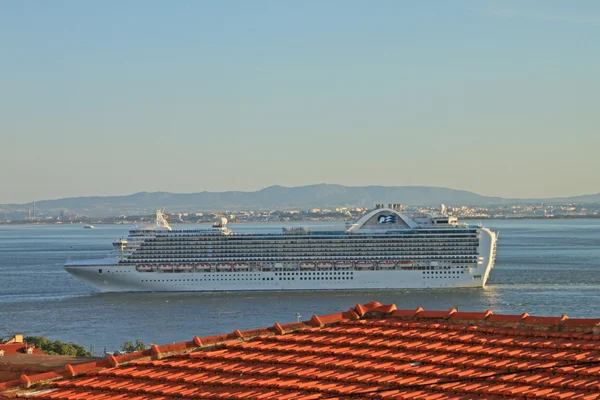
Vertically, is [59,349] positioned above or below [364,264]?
below

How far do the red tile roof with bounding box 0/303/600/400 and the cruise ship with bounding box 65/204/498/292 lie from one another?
43.1 meters

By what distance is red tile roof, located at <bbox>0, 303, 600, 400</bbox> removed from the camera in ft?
30.2

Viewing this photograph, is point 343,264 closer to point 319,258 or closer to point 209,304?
point 319,258

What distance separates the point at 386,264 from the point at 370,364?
45.6 metres

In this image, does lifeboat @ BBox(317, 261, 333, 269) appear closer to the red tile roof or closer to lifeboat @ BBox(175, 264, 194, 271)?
lifeboat @ BBox(175, 264, 194, 271)

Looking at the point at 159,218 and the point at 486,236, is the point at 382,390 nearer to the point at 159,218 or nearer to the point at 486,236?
the point at 486,236

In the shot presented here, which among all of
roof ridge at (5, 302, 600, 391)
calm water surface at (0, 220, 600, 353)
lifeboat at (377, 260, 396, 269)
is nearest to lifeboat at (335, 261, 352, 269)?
lifeboat at (377, 260, 396, 269)

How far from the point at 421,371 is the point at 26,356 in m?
6.31

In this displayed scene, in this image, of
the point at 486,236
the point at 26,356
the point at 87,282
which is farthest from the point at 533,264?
the point at 26,356

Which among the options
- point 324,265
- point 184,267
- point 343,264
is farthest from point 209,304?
point 343,264

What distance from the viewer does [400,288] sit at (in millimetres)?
54312

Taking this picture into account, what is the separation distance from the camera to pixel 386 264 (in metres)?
55.5

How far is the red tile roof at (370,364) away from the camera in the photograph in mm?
9211

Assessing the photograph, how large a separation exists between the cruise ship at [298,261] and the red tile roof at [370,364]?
141 feet
